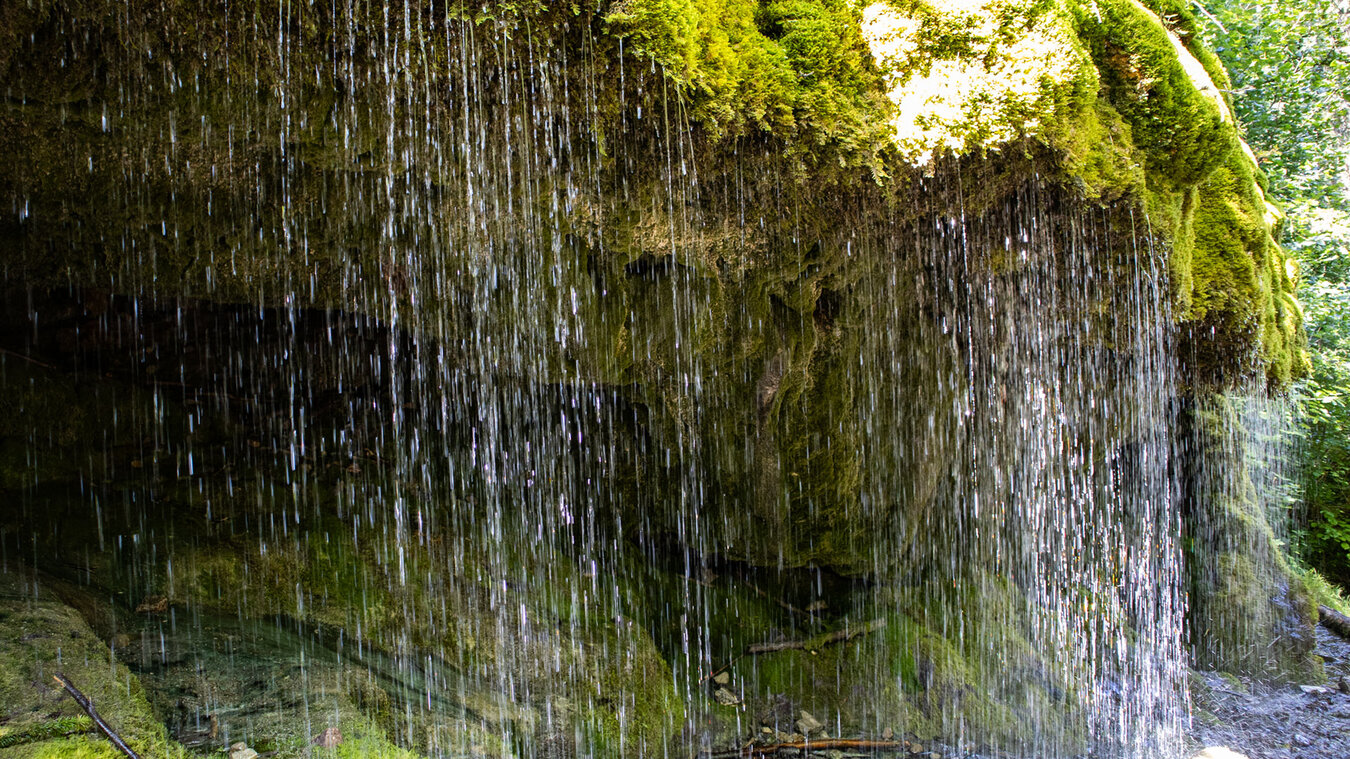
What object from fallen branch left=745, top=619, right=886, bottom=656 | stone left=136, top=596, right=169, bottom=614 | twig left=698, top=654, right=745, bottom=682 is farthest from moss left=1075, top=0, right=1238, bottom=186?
stone left=136, top=596, right=169, bottom=614

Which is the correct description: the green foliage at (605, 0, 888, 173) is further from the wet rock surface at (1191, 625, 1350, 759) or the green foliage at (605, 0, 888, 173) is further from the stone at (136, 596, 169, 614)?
the wet rock surface at (1191, 625, 1350, 759)

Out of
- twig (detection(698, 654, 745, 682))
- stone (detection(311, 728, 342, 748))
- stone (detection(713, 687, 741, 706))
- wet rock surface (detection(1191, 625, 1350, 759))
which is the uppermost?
stone (detection(311, 728, 342, 748))

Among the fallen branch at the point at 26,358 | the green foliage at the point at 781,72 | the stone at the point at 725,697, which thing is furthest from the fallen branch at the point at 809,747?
the fallen branch at the point at 26,358

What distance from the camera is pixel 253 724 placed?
3057mm

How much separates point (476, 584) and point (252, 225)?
267cm

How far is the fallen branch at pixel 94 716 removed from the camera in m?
2.47

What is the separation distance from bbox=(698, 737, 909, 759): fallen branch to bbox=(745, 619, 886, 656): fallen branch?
81 centimetres

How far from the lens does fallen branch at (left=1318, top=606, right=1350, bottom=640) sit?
32.5 feet

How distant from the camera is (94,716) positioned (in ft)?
8.30

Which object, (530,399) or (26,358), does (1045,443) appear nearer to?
(530,399)

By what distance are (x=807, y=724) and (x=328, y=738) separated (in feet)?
12.4

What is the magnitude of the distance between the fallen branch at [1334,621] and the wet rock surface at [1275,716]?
78 centimetres

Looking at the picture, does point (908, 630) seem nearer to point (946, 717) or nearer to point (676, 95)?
point (946, 717)

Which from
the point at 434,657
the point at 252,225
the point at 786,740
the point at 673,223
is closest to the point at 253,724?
the point at 434,657
